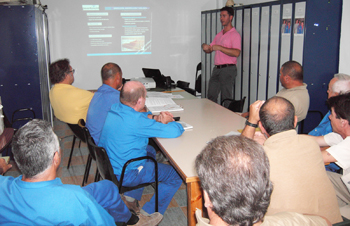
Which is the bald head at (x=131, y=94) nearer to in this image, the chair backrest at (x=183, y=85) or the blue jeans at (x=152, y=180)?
the blue jeans at (x=152, y=180)

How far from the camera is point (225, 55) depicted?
505 centimetres

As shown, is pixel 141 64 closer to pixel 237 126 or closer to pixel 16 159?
pixel 237 126

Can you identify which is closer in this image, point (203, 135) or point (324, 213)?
point (324, 213)

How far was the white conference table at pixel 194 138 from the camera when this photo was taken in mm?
1726

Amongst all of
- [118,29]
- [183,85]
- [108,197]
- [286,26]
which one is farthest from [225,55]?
[108,197]

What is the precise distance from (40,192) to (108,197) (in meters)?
0.53

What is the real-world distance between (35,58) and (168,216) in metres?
3.26

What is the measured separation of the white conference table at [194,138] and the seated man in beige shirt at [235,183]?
74cm

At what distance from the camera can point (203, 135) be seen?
93.4 inches

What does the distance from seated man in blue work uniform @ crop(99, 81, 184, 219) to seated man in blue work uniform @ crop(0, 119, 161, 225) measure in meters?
0.93

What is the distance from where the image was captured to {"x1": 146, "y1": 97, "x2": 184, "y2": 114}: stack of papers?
3170 mm

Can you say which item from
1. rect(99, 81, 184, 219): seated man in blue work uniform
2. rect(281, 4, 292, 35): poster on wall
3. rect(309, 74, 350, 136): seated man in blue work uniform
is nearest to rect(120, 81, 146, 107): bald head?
rect(99, 81, 184, 219): seated man in blue work uniform

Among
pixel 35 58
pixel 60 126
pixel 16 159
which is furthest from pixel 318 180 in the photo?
pixel 60 126

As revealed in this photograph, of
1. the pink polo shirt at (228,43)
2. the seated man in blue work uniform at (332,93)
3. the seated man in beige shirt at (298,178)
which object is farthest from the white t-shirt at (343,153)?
the pink polo shirt at (228,43)
